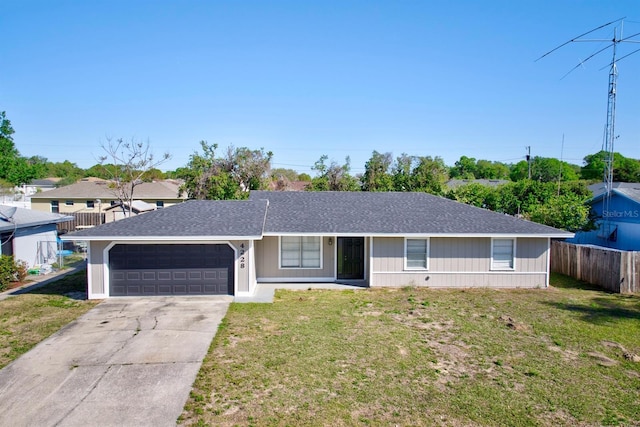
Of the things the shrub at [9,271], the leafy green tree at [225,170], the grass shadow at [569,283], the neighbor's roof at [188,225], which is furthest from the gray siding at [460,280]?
the leafy green tree at [225,170]

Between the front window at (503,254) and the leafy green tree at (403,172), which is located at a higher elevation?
the leafy green tree at (403,172)

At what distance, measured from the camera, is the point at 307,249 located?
656 inches

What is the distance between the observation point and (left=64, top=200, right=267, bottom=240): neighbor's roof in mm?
13797

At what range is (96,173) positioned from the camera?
90.3m

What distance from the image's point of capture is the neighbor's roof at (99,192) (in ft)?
126

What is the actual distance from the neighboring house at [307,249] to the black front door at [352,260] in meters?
0.04

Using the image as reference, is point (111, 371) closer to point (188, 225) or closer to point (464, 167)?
point (188, 225)

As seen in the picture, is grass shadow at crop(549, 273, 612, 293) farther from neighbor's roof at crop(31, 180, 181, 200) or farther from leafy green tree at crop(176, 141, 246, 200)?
neighbor's roof at crop(31, 180, 181, 200)

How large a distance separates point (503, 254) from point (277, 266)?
8906 mm

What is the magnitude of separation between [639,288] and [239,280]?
47.2ft

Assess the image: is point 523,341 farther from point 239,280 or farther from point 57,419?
point 57,419

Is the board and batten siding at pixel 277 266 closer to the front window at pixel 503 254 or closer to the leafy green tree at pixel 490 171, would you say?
the front window at pixel 503 254

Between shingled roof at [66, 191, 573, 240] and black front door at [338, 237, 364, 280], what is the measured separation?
98 centimetres

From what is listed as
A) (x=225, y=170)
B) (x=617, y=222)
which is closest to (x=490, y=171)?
(x=225, y=170)
